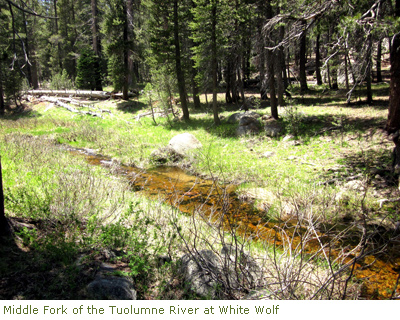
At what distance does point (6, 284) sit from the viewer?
10.2 feet

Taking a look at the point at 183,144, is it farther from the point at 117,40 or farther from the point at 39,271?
the point at 117,40

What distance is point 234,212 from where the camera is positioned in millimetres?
3504

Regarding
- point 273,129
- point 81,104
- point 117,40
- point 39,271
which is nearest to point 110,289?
point 39,271

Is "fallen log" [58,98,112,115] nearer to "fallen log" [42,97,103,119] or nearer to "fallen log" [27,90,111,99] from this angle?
"fallen log" [42,97,103,119]

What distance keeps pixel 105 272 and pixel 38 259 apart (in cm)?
90

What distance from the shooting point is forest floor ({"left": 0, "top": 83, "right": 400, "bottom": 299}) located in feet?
11.6

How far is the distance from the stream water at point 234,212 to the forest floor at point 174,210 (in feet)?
0.17

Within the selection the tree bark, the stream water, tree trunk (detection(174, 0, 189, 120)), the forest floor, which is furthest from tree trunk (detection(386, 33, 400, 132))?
tree trunk (detection(174, 0, 189, 120))

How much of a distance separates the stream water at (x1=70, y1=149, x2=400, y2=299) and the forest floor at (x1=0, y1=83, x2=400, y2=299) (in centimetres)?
5

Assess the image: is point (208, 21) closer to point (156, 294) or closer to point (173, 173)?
point (173, 173)

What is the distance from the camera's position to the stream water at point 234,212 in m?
3.75

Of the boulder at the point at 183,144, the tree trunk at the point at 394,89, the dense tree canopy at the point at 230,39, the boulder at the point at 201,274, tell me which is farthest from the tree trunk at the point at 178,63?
the boulder at the point at 201,274

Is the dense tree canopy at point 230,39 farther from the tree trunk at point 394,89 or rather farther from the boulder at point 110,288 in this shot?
the boulder at point 110,288
